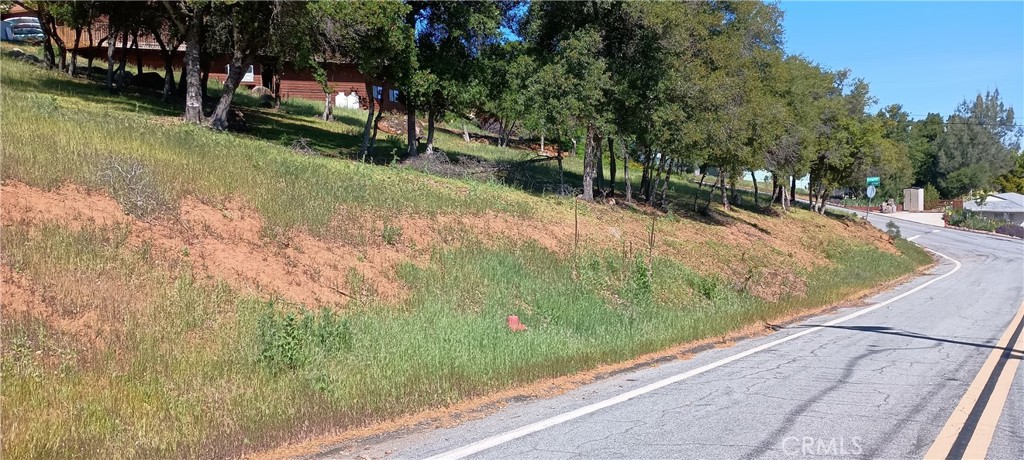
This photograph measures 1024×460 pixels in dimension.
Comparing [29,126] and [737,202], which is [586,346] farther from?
[737,202]

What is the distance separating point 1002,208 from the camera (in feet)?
242

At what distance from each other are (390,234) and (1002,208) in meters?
78.8

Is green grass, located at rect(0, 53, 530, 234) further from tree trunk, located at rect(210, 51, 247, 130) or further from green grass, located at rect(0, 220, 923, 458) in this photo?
tree trunk, located at rect(210, 51, 247, 130)

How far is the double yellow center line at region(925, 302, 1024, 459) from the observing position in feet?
21.4

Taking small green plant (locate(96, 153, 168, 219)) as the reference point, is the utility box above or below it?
above

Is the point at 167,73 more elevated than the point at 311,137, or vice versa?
the point at 167,73

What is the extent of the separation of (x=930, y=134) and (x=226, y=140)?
118273mm

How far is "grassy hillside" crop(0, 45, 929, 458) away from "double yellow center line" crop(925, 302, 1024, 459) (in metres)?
4.20

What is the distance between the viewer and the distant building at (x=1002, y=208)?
72.8 meters

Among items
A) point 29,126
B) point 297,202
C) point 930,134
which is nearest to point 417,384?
point 297,202

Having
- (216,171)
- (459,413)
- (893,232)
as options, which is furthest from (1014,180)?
(459,413)

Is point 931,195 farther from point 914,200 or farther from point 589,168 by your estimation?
point 589,168

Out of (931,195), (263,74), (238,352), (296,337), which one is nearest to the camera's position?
(238,352)

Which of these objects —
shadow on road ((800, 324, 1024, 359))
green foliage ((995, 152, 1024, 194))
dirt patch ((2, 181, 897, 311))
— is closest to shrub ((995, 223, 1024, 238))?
green foliage ((995, 152, 1024, 194))
